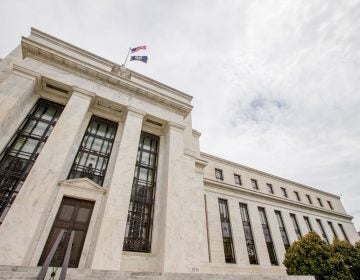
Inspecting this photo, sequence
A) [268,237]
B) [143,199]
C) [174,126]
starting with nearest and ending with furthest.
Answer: [143,199] → [174,126] → [268,237]

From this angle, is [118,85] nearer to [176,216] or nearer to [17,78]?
[17,78]

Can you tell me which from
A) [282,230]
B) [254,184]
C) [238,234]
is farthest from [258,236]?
[254,184]

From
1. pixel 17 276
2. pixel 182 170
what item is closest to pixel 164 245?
pixel 182 170

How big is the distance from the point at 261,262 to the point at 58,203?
17713mm

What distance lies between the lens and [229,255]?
55.4ft

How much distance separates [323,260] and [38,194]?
550 inches

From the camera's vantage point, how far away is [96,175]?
1045cm

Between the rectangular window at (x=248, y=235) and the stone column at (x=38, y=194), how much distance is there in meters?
17.0

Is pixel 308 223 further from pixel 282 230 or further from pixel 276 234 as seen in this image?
pixel 276 234

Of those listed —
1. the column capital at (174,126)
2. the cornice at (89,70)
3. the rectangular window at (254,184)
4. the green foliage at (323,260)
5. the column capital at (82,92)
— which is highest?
the cornice at (89,70)

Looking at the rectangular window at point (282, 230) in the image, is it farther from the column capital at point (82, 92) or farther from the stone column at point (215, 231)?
the column capital at point (82, 92)

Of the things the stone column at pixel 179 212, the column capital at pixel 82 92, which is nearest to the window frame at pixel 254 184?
the stone column at pixel 179 212

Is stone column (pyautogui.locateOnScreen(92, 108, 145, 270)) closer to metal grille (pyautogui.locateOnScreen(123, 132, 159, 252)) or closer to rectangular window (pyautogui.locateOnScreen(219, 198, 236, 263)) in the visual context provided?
metal grille (pyautogui.locateOnScreen(123, 132, 159, 252))

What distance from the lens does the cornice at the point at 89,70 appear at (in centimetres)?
1105
